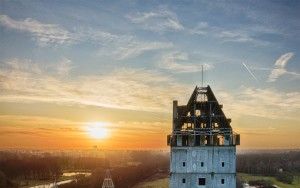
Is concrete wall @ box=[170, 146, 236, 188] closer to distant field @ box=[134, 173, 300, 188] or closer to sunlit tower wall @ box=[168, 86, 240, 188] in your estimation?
sunlit tower wall @ box=[168, 86, 240, 188]

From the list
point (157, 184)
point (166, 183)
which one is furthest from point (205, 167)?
point (166, 183)

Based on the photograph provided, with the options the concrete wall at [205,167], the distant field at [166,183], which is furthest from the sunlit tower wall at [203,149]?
the distant field at [166,183]

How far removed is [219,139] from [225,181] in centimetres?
429

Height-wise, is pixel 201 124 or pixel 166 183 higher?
pixel 201 124

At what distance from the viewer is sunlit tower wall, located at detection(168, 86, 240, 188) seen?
48.0 meters

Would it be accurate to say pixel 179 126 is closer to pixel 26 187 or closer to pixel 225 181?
pixel 225 181

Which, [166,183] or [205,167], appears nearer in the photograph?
[205,167]

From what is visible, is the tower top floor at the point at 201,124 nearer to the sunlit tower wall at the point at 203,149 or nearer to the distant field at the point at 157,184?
the sunlit tower wall at the point at 203,149

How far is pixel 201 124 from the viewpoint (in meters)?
50.0

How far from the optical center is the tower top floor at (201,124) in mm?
48875

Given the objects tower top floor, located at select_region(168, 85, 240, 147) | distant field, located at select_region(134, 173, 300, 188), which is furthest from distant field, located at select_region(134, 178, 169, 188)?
tower top floor, located at select_region(168, 85, 240, 147)

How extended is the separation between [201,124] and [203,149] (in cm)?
286

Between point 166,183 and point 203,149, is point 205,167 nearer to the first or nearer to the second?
point 203,149

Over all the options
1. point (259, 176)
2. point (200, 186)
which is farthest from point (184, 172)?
point (259, 176)
